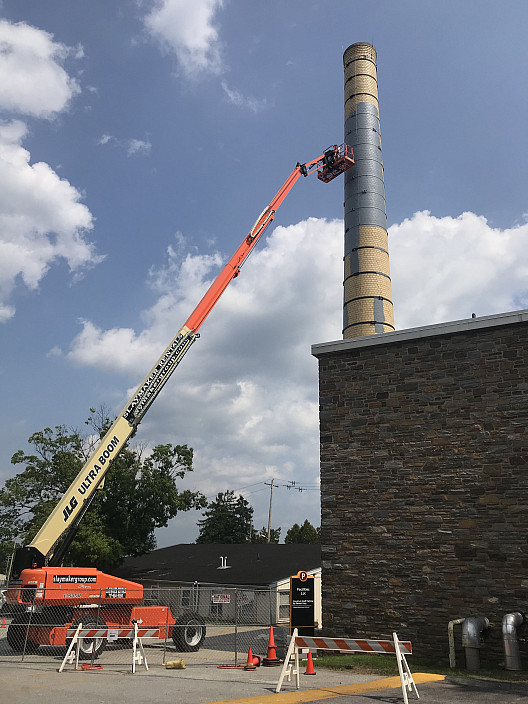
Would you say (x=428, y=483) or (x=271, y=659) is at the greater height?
(x=428, y=483)

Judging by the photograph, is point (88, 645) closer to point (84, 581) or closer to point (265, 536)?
point (84, 581)

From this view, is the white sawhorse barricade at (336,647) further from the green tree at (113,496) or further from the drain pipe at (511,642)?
the green tree at (113,496)

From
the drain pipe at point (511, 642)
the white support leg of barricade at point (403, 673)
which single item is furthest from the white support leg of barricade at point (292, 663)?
the drain pipe at point (511, 642)

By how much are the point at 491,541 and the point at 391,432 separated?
3396mm

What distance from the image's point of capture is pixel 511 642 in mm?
11633

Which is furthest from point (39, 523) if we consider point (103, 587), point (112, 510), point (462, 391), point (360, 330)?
point (462, 391)

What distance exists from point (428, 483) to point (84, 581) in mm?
9607

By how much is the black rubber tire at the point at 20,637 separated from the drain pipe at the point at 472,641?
35.2ft

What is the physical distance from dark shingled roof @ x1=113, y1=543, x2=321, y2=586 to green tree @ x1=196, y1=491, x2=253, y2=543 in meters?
29.4

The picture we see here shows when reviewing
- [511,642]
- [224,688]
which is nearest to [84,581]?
[224,688]

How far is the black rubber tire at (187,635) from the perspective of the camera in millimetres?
16281

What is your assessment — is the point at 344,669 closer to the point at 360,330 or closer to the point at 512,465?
the point at 512,465

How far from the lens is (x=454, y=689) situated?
391 inches

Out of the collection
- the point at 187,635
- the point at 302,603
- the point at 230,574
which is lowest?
the point at 187,635
